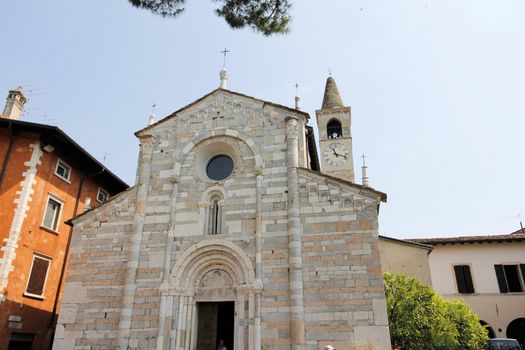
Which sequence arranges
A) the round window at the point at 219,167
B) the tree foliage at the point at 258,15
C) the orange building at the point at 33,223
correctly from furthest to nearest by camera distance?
the orange building at the point at 33,223, the round window at the point at 219,167, the tree foliage at the point at 258,15

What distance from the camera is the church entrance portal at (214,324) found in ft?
38.4

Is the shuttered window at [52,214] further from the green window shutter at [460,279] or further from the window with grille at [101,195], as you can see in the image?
the green window shutter at [460,279]

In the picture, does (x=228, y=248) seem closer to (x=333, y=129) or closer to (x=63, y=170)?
(x=63, y=170)

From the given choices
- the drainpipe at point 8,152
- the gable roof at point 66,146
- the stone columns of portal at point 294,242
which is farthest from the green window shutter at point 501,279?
the drainpipe at point 8,152

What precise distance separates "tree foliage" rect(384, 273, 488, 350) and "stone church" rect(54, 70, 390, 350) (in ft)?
15.1

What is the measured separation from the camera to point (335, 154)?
78.5 ft

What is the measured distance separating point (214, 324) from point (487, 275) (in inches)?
701

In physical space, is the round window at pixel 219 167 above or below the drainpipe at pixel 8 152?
below

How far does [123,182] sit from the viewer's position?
20500 mm

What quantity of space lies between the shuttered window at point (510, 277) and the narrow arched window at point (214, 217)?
18007mm

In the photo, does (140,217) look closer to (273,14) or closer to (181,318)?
(181,318)

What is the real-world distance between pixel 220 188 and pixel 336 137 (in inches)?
518

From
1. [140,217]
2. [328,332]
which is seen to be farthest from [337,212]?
[140,217]

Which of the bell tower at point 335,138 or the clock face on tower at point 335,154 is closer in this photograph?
the bell tower at point 335,138
